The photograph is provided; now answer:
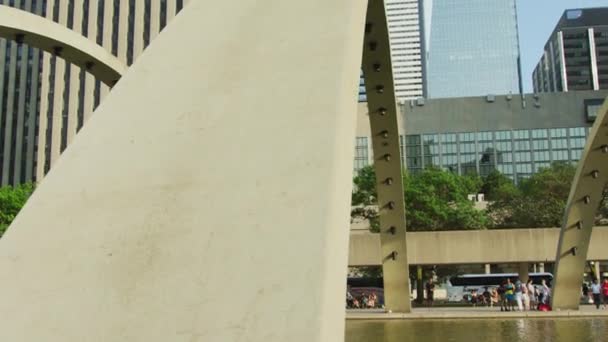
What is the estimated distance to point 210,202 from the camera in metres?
5.17

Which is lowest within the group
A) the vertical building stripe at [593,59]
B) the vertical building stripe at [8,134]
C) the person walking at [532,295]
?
the person walking at [532,295]

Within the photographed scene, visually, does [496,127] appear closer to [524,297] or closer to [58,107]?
[58,107]

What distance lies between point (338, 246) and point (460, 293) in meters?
43.6

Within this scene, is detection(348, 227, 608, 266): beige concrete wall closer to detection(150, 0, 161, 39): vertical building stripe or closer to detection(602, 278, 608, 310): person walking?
detection(602, 278, 608, 310): person walking

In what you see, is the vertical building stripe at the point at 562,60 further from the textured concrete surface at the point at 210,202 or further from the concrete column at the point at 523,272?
the textured concrete surface at the point at 210,202

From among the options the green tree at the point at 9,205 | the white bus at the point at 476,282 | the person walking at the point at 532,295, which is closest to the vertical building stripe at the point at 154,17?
the green tree at the point at 9,205

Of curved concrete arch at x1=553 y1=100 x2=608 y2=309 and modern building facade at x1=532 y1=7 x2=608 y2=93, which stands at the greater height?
modern building facade at x1=532 y1=7 x2=608 y2=93

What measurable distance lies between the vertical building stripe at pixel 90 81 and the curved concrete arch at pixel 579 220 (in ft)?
188

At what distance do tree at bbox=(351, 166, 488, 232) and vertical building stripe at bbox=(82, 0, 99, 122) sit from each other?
106ft

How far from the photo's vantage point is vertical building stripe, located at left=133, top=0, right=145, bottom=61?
7019cm

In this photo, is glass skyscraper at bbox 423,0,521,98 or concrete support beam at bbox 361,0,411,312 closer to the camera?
concrete support beam at bbox 361,0,411,312

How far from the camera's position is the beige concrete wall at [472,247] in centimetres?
3266

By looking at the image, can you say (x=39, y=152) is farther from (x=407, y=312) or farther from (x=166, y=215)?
(x=166, y=215)

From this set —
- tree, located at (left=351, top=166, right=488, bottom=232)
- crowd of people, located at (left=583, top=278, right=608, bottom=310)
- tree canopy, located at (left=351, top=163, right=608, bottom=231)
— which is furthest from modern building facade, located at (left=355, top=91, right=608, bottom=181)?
crowd of people, located at (left=583, top=278, right=608, bottom=310)
